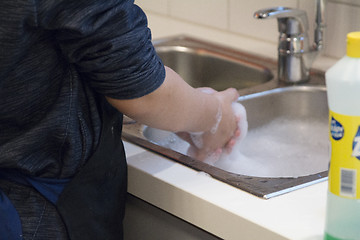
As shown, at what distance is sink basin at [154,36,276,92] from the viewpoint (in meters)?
1.57

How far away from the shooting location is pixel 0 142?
35.5 inches

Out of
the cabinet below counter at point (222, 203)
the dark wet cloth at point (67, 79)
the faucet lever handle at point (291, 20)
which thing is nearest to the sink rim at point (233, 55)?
the faucet lever handle at point (291, 20)

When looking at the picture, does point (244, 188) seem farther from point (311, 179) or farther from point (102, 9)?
point (102, 9)

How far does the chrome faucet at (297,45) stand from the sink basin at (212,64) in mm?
65

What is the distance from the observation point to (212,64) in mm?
1681

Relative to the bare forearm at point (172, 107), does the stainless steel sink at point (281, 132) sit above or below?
below

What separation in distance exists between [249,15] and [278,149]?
432 mm

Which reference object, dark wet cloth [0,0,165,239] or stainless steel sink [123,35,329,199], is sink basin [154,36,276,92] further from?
dark wet cloth [0,0,165,239]

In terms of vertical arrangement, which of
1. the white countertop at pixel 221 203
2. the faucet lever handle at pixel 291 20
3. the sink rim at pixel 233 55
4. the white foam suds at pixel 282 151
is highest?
the faucet lever handle at pixel 291 20

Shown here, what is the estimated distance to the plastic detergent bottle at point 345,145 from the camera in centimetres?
72

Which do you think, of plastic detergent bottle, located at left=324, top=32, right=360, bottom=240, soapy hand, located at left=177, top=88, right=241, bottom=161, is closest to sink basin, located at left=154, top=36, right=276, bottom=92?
soapy hand, located at left=177, top=88, right=241, bottom=161

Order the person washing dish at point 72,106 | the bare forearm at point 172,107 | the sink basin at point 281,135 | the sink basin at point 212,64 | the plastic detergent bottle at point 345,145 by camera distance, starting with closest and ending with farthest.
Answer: the plastic detergent bottle at point 345,145 → the person washing dish at point 72,106 → the bare forearm at point 172,107 → the sink basin at point 281,135 → the sink basin at point 212,64

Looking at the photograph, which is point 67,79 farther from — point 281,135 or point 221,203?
point 281,135

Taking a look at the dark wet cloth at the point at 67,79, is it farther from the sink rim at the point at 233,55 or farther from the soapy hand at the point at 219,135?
the sink rim at the point at 233,55
